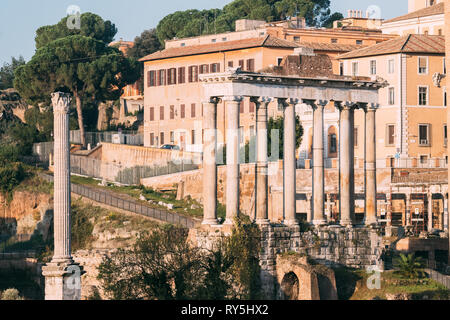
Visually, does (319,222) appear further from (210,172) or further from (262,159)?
(210,172)

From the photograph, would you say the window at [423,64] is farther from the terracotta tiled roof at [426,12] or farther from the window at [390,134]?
the terracotta tiled roof at [426,12]

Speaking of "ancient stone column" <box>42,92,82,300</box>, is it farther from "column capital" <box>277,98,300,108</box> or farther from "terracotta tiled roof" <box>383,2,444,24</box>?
"terracotta tiled roof" <box>383,2,444,24</box>

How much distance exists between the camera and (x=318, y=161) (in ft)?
182

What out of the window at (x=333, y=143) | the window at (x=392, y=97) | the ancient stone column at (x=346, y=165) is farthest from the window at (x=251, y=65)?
the ancient stone column at (x=346, y=165)

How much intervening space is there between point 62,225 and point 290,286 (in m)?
10.3

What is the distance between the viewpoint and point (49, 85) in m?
96.2

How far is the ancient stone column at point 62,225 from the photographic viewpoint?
4553cm

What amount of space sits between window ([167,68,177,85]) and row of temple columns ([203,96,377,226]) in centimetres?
3857

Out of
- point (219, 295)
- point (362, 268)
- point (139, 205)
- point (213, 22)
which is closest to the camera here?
point (219, 295)

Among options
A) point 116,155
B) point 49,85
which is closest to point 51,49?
point 49,85

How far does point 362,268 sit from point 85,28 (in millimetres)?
66043

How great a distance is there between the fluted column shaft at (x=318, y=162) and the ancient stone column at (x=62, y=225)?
12961 millimetres

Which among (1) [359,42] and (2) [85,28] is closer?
(1) [359,42]

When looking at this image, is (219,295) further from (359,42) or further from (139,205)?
(359,42)
